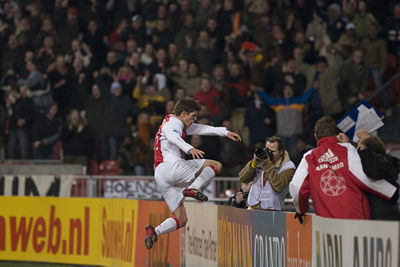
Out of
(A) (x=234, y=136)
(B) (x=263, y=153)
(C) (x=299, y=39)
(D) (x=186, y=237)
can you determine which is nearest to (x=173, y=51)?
(C) (x=299, y=39)

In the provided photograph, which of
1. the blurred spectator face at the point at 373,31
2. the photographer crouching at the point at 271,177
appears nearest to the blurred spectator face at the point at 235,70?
the blurred spectator face at the point at 373,31

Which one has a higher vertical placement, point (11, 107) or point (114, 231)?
point (11, 107)

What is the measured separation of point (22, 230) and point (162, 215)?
17.3ft

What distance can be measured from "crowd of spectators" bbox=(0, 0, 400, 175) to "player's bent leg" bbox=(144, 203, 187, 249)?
5.64 metres

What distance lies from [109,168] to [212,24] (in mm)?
3915

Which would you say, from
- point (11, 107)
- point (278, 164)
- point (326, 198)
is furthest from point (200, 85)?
point (326, 198)

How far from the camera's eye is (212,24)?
22688 millimetres

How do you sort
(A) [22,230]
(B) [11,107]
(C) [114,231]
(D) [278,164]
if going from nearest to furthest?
(D) [278,164] < (C) [114,231] < (A) [22,230] < (B) [11,107]

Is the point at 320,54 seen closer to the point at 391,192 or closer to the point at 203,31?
the point at 203,31

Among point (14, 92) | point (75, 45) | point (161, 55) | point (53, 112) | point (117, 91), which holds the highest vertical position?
point (75, 45)

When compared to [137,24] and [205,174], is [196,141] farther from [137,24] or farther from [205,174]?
[205,174]

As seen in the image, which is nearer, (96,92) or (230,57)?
(230,57)

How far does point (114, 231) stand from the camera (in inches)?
691

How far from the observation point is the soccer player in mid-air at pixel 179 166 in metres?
13.0
